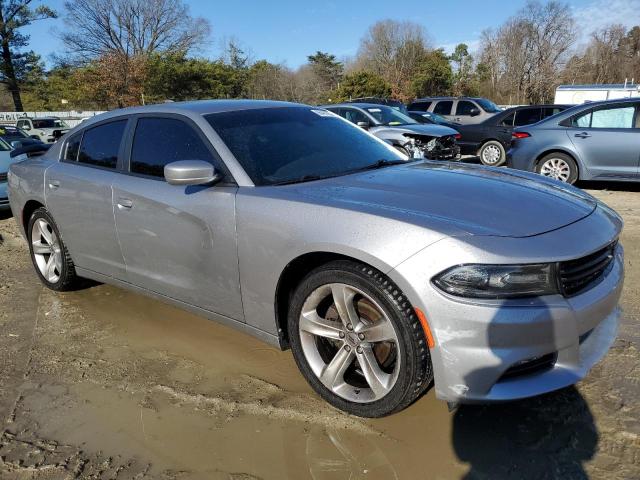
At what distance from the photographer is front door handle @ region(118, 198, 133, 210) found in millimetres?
3383

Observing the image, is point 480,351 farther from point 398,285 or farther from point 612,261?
point 612,261

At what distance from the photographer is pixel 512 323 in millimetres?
2053

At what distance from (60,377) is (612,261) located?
3.17 m

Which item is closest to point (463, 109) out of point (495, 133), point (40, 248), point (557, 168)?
point (495, 133)

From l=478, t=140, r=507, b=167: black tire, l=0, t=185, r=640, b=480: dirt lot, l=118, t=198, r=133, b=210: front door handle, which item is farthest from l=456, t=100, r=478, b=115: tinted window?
l=118, t=198, r=133, b=210: front door handle

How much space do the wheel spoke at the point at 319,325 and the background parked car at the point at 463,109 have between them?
45.4 ft

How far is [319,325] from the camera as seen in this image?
2.59 metres

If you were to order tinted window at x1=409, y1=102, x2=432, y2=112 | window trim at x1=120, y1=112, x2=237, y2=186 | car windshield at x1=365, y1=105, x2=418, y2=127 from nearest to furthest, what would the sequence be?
window trim at x1=120, y1=112, x2=237, y2=186 → car windshield at x1=365, y1=105, x2=418, y2=127 → tinted window at x1=409, y1=102, x2=432, y2=112

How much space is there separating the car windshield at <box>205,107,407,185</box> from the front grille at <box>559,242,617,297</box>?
4.54 ft

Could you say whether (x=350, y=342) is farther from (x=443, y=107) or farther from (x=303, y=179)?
(x=443, y=107)

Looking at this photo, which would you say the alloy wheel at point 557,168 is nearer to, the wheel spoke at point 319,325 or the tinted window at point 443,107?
the wheel spoke at point 319,325

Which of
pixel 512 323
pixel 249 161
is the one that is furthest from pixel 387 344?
→ pixel 249 161

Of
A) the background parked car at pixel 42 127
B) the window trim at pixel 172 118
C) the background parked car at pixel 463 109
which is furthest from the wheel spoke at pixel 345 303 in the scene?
the background parked car at pixel 42 127

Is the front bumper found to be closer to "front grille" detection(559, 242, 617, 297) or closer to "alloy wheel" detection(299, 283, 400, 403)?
"front grille" detection(559, 242, 617, 297)
